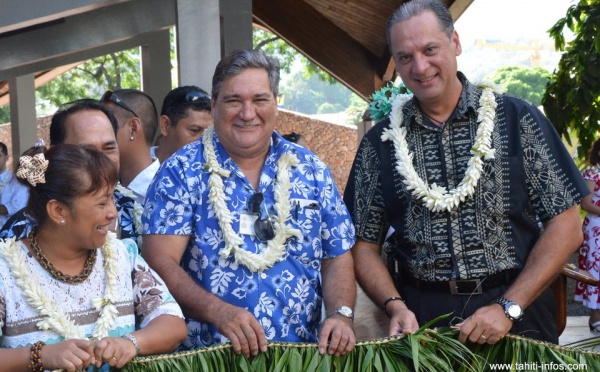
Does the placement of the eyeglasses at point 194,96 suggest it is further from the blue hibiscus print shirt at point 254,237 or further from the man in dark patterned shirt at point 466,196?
the man in dark patterned shirt at point 466,196

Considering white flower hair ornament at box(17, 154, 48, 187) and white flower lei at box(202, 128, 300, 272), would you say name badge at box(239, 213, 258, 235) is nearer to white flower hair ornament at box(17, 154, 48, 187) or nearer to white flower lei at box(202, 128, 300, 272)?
white flower lei at box(202, 128, 300, 272)

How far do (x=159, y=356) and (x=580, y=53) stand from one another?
25.1 ft

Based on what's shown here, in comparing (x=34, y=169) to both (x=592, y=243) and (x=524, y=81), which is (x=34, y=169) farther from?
(x=524, y=81)

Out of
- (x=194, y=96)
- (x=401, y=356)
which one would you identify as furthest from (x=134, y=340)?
(x=194, y=96)

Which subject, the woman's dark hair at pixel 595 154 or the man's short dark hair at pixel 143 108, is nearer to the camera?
the man's short dark hair at pixel 143 108

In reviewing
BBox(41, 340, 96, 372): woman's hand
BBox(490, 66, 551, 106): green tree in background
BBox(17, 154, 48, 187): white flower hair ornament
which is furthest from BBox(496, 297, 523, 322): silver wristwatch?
BBox(490, 66, 551, 106): green tree in background

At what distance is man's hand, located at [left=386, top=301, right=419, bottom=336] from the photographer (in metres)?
3.21

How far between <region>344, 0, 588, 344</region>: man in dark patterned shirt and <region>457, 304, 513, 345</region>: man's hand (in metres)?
0.12

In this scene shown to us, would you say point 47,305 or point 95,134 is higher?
point 95,134

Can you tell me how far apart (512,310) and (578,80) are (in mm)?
6991

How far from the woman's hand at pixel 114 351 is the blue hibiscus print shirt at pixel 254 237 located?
51 centimetres

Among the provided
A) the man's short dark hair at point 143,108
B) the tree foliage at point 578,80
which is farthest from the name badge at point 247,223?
the tree foliage at point 578,80

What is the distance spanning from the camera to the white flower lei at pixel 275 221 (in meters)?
3.26

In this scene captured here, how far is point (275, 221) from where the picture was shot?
3348 mm
